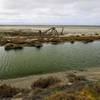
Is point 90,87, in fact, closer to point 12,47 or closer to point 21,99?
point 21,99

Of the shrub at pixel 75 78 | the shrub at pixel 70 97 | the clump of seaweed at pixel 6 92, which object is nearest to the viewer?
the shrub at pixel 70 97

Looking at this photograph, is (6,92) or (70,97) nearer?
(70,97)

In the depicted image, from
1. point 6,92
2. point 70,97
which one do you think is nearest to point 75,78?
point 6,92

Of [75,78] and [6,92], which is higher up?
[6,92]

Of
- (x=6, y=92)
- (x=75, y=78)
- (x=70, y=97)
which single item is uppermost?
(x=70, y=97)

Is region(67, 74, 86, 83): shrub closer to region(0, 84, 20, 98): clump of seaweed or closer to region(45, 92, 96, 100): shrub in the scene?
region(0, 84, 20, 98): clump of seaweed

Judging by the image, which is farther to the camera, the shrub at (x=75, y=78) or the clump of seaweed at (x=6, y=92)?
the shrub at (x=75, y=78)

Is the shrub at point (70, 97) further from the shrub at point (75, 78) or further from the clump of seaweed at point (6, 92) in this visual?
the shrub at point (75, 78)

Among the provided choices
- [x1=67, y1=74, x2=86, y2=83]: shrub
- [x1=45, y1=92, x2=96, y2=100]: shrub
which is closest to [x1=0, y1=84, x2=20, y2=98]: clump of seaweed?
[x1=45, y1=92, x2=96, y2=100]: shrub

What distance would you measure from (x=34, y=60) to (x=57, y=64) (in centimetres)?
454

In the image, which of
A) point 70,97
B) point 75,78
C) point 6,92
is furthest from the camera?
point 75,78

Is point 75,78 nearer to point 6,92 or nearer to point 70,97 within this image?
point 6,92

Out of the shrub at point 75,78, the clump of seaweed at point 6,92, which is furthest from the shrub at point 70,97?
the shrub at point 75,78

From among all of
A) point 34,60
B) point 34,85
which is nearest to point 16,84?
point 34,85
